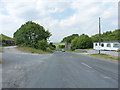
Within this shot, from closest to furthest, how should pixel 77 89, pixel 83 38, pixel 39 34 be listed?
pixel 77 89
pixel 39 34
pixel 83 38

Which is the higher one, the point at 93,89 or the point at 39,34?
the point at 39,34

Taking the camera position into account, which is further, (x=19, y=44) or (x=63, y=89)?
(x=19, y=44)

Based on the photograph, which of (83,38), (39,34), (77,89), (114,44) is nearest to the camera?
(77,89)

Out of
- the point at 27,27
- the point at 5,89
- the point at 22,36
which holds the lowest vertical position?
the point at 5,89

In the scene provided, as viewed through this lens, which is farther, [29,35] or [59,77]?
[29,35]

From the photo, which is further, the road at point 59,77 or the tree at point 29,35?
the tree at point 29,35

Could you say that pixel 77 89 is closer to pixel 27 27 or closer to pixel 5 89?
pixel 5 89

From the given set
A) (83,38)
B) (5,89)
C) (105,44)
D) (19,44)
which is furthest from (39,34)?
(5,89)

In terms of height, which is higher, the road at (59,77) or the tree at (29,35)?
the tree at (29,35)

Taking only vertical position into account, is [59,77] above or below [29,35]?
below

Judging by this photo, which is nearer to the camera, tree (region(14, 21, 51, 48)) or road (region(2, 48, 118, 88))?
road (region(2, 48, 118, 88))

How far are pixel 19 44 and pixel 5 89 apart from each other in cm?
5477

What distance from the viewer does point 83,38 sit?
8969 cm

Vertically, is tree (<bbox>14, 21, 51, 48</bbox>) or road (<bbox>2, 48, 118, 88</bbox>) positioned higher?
tree (<bbox>14, 21, 51, 48</bbox>)
